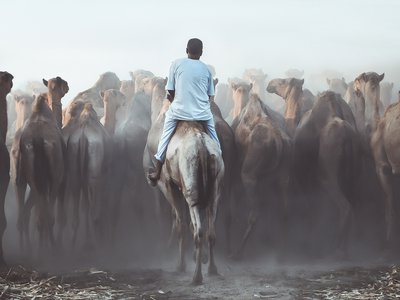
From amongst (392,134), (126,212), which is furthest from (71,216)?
(392,134)

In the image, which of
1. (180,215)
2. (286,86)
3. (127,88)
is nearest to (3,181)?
(180,215)

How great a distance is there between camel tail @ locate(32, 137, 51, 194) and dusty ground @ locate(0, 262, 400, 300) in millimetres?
1573

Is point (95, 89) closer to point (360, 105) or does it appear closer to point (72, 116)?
point (72, 116)

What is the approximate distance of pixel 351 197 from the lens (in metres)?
10.1

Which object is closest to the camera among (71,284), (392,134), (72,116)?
(71,284)

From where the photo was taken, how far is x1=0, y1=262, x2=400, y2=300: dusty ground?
6.75 meters

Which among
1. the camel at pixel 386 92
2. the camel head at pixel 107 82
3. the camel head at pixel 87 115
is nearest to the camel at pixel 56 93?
the camel head at pixel 87 115

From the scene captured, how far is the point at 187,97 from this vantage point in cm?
791

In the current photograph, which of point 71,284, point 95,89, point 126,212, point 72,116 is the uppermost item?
point 95,89

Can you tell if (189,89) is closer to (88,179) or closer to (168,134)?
(168,134)

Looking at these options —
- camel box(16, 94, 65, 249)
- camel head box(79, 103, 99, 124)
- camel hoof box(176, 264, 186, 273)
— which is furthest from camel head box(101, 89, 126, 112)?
camel hoof box(176, 264, 186, 273)

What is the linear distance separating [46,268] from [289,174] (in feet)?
12.9

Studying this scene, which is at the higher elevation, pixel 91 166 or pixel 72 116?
pixel 72 116

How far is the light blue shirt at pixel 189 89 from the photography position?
7867 millimetres
